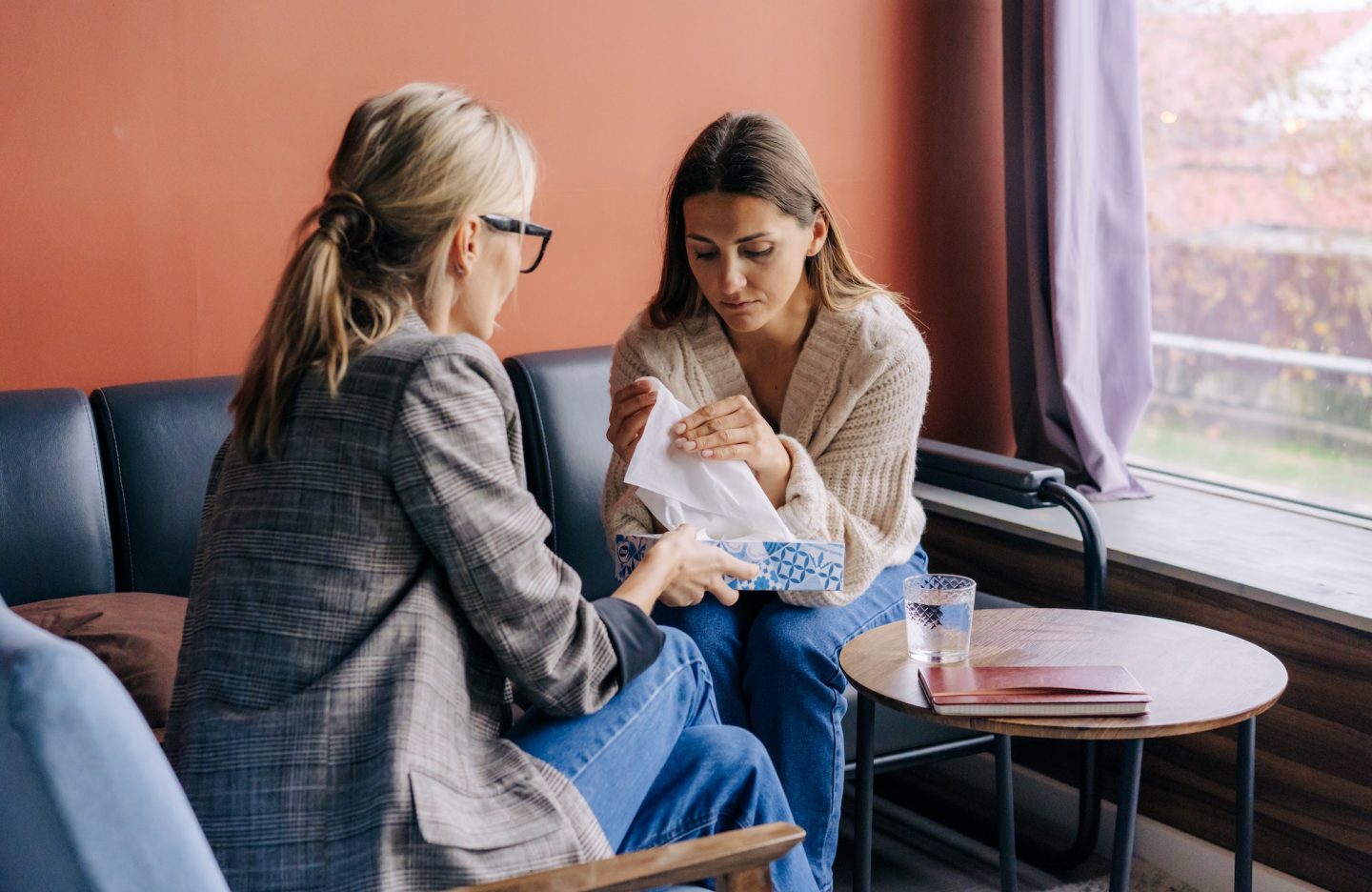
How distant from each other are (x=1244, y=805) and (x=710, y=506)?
0.82 m

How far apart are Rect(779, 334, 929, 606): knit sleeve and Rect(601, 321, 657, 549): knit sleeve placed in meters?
0.26

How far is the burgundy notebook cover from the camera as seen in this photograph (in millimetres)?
1548

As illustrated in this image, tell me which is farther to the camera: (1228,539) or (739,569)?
(1228,539)

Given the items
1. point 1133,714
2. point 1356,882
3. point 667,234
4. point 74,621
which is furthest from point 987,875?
point 74,621

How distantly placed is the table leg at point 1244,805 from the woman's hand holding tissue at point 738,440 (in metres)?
0.75

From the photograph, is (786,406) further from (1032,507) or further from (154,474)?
(154,474)

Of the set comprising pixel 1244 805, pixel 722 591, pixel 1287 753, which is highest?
pixel 722 591

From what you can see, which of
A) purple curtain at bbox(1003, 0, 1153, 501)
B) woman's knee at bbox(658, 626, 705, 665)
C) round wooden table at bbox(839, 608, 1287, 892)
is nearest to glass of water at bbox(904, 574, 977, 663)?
round wooden table at bbox(839, 608, 1287, 892)

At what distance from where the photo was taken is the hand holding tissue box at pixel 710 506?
1914 mm

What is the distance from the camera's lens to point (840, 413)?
2205 millimetres

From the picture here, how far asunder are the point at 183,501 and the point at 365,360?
3.38 feet

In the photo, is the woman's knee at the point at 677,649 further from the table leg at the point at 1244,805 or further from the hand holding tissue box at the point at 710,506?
the table leg at the point at 1244,805

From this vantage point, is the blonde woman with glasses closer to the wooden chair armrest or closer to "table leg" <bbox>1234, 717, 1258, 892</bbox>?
the wooden chair armrest

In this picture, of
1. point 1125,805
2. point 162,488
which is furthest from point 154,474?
A: point 1125,805
